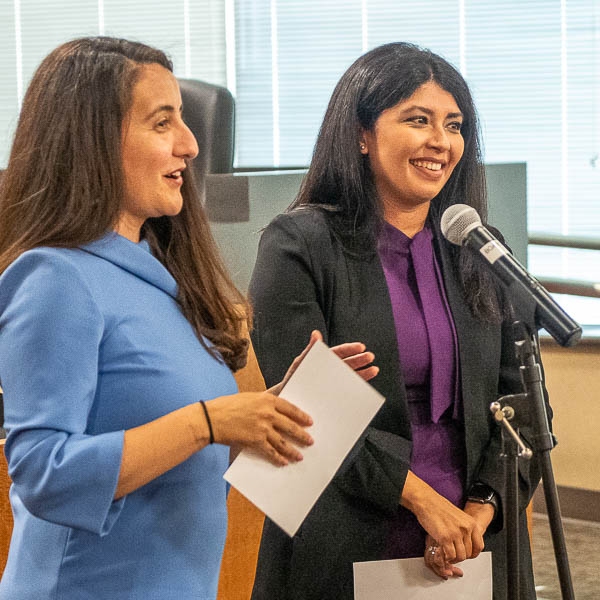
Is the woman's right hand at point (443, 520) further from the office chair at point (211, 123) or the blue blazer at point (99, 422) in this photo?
the office chair at point (211, 123)

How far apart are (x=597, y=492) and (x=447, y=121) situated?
2.69 m

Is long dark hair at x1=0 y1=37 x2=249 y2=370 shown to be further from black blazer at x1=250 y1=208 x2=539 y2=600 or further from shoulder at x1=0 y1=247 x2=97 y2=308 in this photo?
black blazer at x1=250 y1=208 x2=539 y2=600

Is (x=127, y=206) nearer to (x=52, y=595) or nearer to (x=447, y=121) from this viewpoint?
(x=52, y=595)

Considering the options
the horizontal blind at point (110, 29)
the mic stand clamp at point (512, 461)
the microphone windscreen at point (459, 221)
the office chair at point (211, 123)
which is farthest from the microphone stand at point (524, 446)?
the horizontal blind at point (110, 29)

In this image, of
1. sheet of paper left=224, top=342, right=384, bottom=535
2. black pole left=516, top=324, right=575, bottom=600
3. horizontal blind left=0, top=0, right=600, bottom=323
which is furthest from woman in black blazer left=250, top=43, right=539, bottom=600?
horizontal blind left=0, top=0, right=600, bottom=323

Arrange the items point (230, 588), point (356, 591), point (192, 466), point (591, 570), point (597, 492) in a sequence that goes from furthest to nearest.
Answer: point (597, 492) < point (591, 570) < point (230, 588) < point (356, 591) < point (192, 466)

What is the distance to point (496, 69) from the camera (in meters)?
4.71

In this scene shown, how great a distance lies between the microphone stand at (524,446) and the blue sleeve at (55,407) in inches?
21.3

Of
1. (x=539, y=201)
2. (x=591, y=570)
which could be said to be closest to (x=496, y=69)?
(x=539, y=201)

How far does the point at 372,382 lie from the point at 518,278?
384 millimetres

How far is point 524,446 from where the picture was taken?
1.28 metres

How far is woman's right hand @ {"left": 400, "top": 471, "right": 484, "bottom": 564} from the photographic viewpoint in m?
1.55

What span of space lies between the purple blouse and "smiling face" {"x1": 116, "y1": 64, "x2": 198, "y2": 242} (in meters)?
0.54

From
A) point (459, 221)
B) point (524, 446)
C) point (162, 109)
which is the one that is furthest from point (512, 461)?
point (162, 109)
